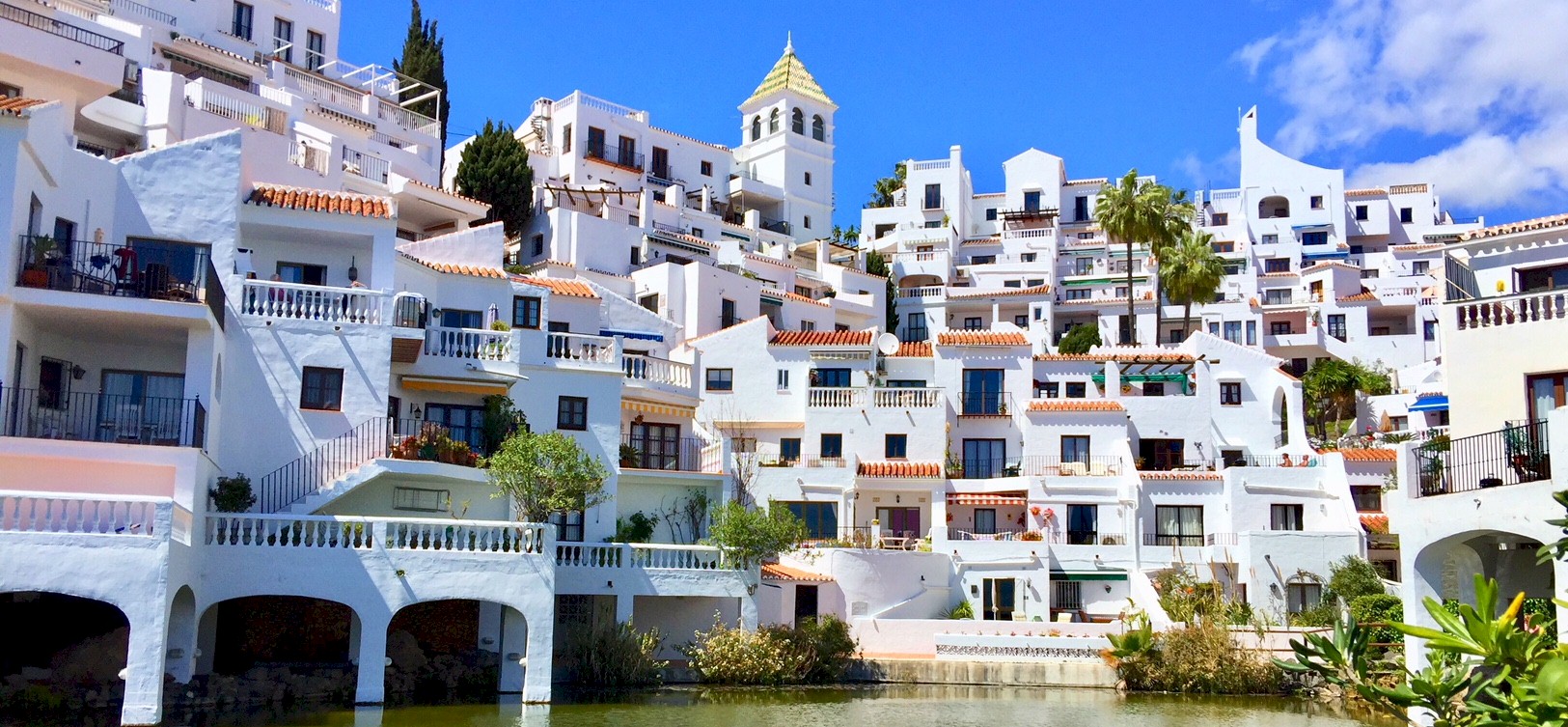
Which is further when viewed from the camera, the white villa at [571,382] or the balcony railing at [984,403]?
the balcony railing at [984,403]

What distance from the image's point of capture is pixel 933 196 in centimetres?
8881

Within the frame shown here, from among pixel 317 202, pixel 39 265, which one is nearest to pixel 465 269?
pixel 317 202

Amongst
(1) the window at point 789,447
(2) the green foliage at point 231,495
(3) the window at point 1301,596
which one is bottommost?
(3) the window at point 1301,596

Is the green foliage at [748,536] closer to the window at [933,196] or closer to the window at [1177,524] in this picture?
the window at [1177,524]

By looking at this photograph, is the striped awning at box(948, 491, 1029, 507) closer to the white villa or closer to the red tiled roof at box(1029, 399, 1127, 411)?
the white villa

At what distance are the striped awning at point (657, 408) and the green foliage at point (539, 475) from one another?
22.9 ft

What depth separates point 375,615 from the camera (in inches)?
1129

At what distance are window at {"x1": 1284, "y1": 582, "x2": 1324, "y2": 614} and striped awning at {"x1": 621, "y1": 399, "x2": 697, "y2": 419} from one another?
2014 centimetres

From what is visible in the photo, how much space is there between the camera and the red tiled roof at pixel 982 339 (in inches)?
2112

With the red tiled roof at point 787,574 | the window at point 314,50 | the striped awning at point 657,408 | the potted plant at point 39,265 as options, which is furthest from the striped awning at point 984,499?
the window at point 314,50

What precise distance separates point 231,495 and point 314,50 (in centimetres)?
4014

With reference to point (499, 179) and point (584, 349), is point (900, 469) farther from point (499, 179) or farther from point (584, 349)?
point (499, 179)

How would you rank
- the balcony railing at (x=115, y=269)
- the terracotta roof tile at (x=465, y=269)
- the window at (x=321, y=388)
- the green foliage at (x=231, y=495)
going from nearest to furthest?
the balcony railing at (x=115, y=269) → the green foliage at (x=231, y=495) → the window at (x=321, y=388) → the terracotta roof tile at (x=465, y=269)

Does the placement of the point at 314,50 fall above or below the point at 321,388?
above
